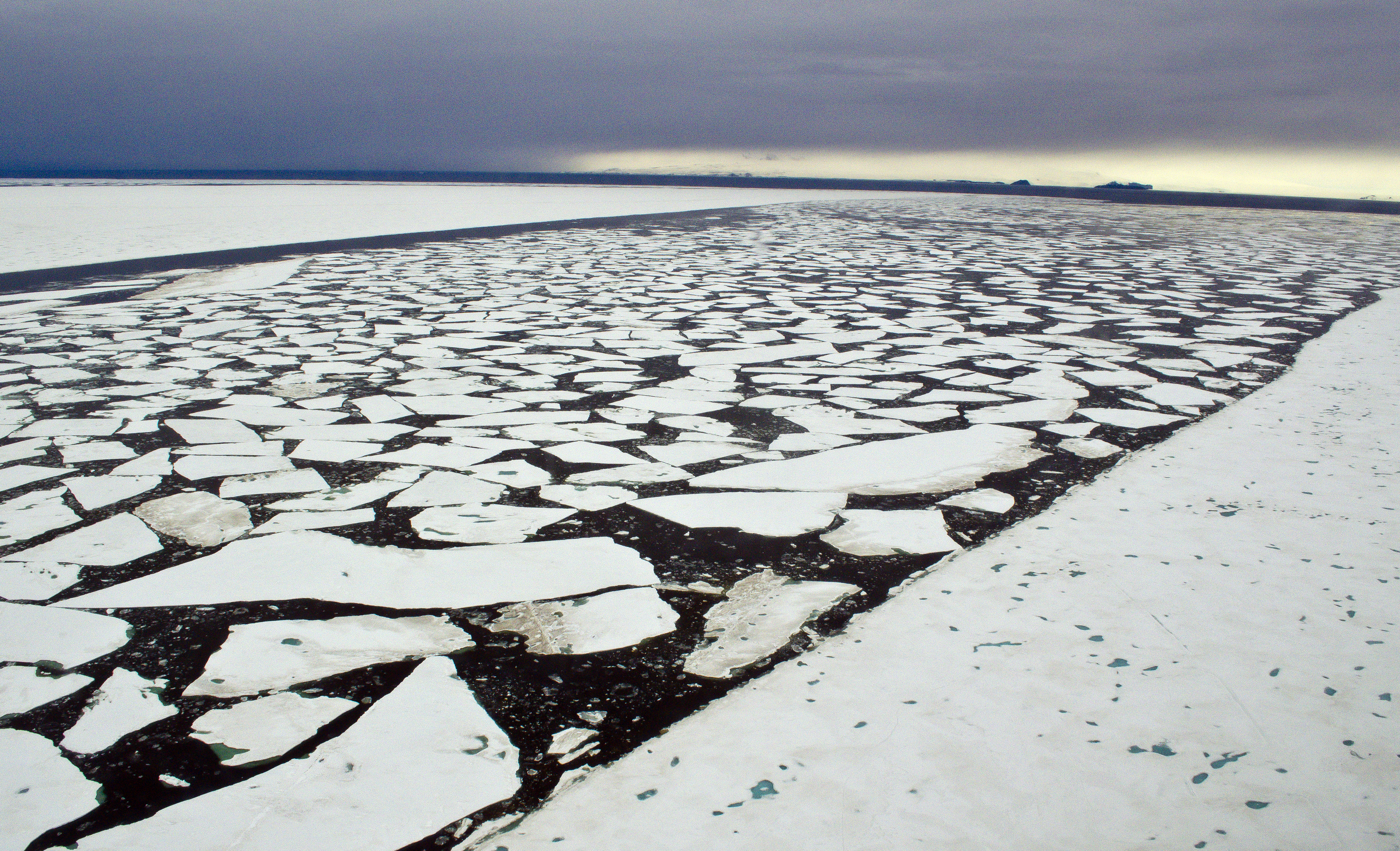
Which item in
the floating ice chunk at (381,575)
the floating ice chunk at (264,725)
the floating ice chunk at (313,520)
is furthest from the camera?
the floating ice chunk at (313,520)

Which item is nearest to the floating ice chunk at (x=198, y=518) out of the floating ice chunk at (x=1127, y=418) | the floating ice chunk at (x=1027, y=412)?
the floating ice chunk at (x=1027, y=412)

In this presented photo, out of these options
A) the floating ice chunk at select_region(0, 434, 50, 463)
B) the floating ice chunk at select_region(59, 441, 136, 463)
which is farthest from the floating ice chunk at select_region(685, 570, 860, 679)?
the floating ice chunk at select_region(0, 434, 50, 463)

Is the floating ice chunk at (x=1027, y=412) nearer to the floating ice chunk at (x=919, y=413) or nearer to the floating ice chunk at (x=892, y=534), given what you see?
the floating ice chunk at (x=919, y=413)

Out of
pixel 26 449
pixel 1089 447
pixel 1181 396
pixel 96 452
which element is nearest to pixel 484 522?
pixel 96 452

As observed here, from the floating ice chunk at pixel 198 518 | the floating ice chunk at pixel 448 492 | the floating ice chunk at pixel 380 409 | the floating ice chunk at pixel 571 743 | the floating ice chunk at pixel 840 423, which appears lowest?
the floating ice chunk at pixel 198 518

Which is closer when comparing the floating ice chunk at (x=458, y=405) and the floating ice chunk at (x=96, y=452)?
the floating ice chunk at (x=96, y=452)

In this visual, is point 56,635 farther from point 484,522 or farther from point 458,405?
point 458,405
